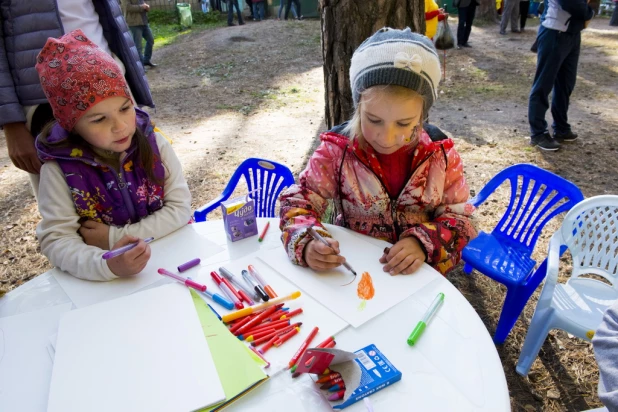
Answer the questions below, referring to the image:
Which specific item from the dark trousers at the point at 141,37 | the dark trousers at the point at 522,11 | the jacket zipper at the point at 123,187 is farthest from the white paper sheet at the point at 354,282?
the dark trousers at the point at 522,11

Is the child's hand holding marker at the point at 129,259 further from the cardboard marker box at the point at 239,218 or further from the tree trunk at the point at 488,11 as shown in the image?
the tree trunk at the point at 488,11

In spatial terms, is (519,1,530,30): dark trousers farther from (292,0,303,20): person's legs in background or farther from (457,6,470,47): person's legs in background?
(292,0,303,20): person's legs in background

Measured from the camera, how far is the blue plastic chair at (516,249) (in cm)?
217

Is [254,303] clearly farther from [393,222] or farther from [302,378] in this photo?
[393,222]

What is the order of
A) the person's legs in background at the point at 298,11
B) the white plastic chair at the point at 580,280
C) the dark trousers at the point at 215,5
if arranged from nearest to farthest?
the white plastic chair at the point at 580,280
the person's legs in background at the point at 298,11
the dark trousers at the point at 215,5

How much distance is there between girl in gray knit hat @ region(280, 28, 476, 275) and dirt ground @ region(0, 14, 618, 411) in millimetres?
1139

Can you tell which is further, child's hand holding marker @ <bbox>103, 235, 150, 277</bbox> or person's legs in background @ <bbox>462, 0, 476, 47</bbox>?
person's legs in background @ <bbox>462, 0, 476, 47</bbox>

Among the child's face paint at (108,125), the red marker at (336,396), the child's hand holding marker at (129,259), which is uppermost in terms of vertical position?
the child's face paint at (108,125)

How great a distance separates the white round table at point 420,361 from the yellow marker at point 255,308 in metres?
0.22

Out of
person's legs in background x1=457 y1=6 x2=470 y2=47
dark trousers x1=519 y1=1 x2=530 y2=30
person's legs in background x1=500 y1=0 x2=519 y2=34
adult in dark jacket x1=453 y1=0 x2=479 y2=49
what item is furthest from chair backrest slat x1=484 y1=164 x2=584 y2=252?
dark trousers x1=519 y1=1 x2=530 y2=30

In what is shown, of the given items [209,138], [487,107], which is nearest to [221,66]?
[209,138]

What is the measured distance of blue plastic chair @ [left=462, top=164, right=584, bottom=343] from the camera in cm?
217

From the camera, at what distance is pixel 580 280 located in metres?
2.12

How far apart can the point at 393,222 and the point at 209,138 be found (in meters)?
4.30
